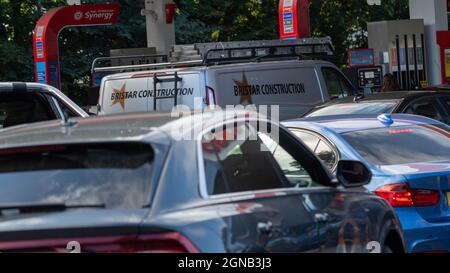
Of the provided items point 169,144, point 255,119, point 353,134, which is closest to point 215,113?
point 255,119

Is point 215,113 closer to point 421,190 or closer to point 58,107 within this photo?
point 421,190

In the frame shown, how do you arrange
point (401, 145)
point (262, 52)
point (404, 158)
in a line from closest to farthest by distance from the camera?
point (404, 158)
point (401, 145)
point (262, 52)

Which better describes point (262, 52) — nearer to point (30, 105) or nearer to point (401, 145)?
point (30, 105)

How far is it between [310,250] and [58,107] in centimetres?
551

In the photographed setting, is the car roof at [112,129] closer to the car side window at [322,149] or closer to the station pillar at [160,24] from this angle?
the car side window at [322,149]

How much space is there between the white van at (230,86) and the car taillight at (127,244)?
10061 mm

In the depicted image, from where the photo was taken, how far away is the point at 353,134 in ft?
28.1

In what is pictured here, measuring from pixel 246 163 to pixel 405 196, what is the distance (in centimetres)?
261

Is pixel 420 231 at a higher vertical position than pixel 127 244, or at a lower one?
lower

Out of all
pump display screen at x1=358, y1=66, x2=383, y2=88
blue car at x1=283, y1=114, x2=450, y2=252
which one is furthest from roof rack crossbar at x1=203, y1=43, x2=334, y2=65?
blue car at x1=283, y1=114, x2=450, y2=252

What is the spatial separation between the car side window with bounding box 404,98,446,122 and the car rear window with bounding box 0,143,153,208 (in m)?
8.28

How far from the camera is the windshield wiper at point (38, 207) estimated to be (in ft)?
14.1

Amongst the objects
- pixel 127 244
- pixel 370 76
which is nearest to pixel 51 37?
pixel 370 76

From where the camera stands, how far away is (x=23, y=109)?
32.6ft
